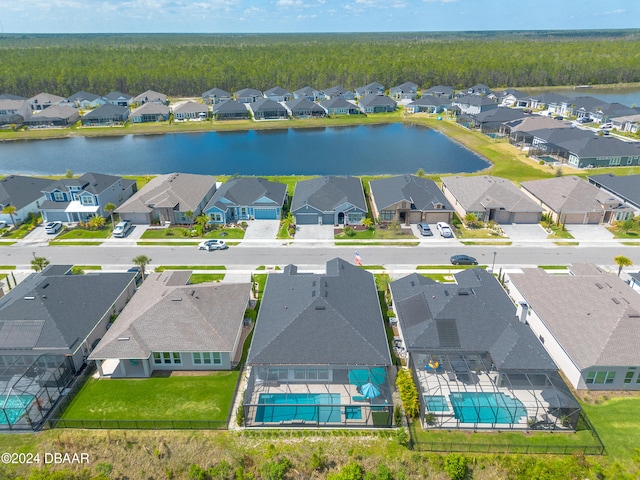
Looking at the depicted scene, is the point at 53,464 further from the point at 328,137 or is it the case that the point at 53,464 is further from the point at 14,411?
the point at 328,137

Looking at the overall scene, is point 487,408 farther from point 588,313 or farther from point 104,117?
point 104,117

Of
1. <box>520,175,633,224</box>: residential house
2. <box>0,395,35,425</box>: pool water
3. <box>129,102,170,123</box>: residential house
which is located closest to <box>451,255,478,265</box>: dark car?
<box>520,175,633,224</box>: residential house

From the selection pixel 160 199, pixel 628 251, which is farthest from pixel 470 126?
pixel 160 199

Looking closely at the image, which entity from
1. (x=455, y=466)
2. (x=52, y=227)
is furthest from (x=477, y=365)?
(x=52, y=227)

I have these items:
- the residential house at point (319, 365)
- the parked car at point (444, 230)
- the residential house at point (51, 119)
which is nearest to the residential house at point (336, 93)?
the residential house at point (51, 119)

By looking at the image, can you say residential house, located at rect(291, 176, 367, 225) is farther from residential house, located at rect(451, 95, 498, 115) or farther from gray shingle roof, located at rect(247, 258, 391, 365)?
residential house, located at rect(451, 95, 498, 115)

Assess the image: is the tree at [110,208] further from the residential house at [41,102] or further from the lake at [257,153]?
the residential house at [41,102]
